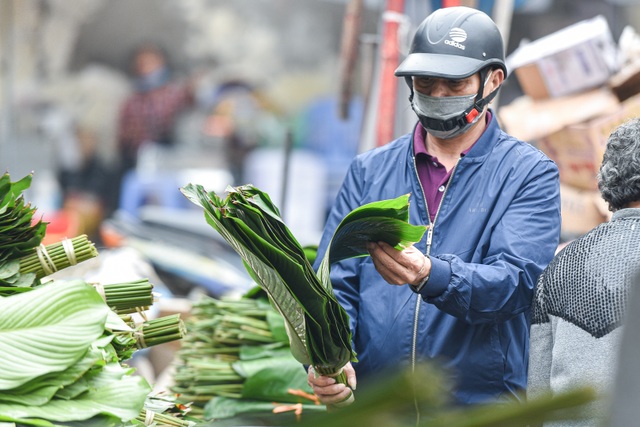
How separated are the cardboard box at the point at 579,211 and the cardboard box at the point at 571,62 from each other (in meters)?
0.53

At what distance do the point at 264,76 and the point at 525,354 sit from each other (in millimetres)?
8205

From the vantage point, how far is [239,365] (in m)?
3.64

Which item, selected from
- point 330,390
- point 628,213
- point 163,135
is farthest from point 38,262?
point 163,135

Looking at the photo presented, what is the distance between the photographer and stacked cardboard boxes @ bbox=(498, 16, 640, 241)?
4.99 m

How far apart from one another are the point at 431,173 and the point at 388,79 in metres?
2.71

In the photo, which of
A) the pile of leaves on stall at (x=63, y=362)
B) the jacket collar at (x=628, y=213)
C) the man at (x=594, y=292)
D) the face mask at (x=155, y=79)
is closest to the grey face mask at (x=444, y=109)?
the man at (x=594, y=292)

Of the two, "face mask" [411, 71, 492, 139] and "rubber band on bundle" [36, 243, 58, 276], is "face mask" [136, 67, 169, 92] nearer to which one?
"face mask" [411, 71, 492, 139]

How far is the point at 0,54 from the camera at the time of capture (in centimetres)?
1091

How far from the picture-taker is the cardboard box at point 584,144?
192 inches

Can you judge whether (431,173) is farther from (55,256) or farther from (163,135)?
(163,135)

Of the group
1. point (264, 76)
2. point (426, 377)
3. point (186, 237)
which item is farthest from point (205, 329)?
point (264, 76)

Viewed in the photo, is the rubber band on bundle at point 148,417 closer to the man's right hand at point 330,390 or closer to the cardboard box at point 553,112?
the man's right hand at point 330,390

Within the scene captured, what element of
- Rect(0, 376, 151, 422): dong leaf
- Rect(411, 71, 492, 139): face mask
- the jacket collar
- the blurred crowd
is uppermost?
Rect(411, 71, 492, 139): face mask

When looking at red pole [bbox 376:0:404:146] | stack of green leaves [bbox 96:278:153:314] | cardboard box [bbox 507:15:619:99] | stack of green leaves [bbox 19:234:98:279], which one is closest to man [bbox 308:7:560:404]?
stack of green leaves [bbox 96:278:153:314]
